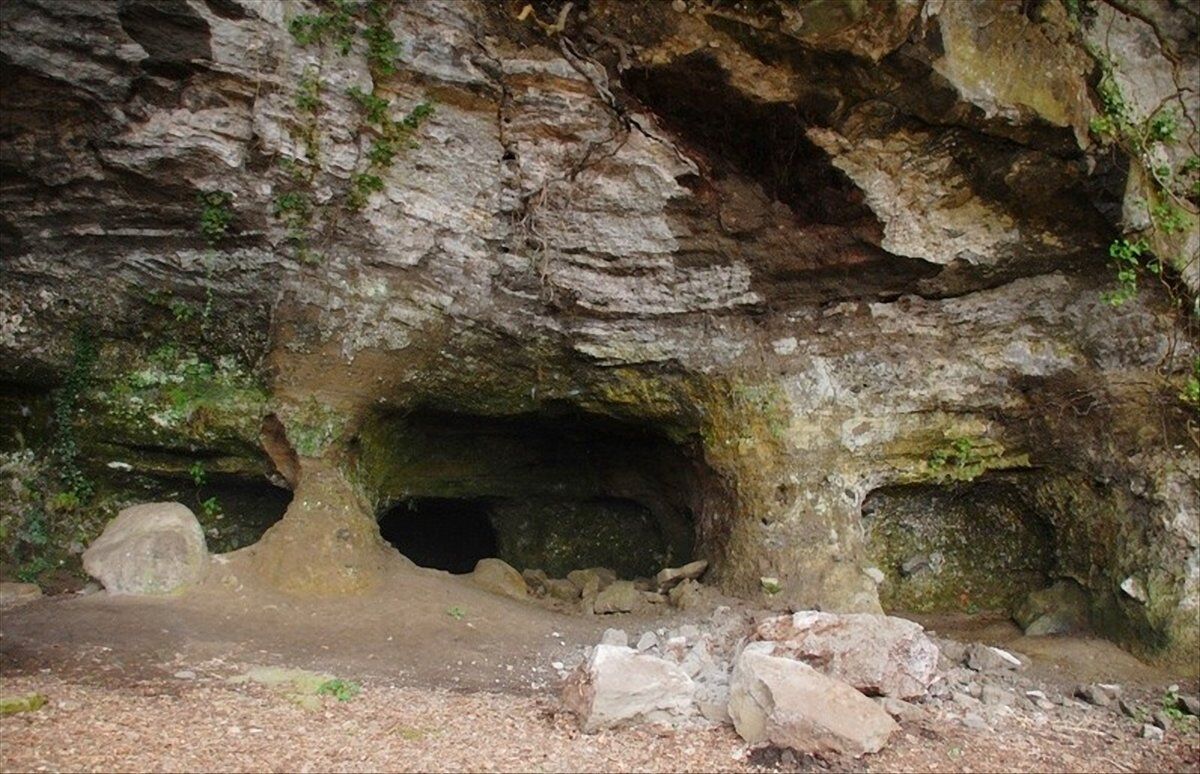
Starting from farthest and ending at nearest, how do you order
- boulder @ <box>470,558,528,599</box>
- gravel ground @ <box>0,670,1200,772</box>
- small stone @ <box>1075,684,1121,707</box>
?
boulder @ <box>470,558,528,599</box> → small stone @ <box>1075,684,1121,707</box> → gravel ground @ <box>0,670,1200,772</box>

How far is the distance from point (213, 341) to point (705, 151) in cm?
434

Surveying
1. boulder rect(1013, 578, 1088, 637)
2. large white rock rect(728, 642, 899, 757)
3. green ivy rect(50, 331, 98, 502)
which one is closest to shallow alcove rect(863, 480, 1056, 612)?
boulder rect(1013, 578, 1088, 637)

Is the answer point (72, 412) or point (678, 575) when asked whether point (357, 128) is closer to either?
point (72, 412)

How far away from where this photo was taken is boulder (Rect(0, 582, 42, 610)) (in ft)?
19.2

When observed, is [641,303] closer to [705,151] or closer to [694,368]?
[694,368]

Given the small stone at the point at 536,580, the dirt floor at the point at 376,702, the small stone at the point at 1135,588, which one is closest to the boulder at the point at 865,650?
the dirt floor at the point at 376,702

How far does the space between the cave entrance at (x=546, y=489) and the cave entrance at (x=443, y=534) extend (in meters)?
0.02

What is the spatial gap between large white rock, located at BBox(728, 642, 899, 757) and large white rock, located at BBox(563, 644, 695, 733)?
12.1 inches

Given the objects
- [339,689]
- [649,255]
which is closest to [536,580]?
[649,255]

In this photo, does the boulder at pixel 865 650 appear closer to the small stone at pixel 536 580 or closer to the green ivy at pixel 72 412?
the small stone at pixel 536 580

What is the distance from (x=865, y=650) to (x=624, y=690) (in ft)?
4.62

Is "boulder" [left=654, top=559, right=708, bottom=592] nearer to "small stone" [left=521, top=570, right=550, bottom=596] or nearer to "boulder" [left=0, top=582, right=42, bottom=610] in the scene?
"small stone" [left=521, top=570, right=550, bottom=596]

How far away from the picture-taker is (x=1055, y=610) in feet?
24.3

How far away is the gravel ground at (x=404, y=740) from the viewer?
11.9ft
